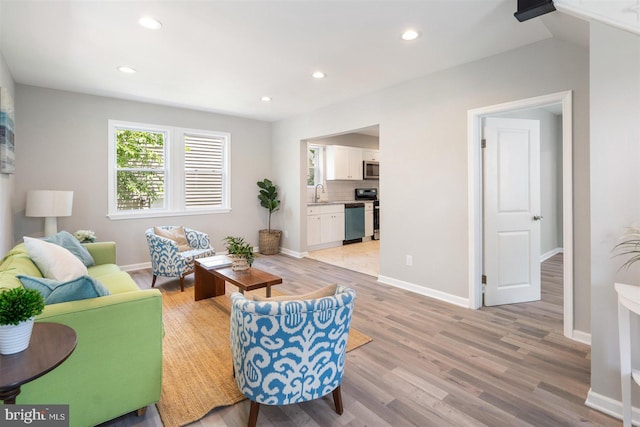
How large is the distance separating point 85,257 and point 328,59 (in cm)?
325

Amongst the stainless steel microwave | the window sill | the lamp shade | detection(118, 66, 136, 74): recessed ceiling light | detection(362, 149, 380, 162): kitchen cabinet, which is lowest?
the window sill

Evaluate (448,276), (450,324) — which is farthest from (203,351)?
(448,276)

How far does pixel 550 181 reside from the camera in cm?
591

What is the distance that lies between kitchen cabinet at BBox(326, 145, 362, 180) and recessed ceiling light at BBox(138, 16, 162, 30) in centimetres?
478

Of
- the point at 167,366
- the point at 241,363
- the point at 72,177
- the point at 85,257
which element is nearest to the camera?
the point at 241,363

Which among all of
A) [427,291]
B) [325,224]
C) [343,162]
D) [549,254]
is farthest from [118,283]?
[549,254]

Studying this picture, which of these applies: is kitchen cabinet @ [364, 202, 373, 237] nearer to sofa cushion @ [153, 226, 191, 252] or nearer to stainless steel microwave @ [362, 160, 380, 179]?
stainless steel microwave @ [362, 160, 380, 179]

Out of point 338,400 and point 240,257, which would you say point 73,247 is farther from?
point 338,400

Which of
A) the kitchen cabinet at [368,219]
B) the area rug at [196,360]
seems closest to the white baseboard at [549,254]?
the kitchen cabinet at [368,219]

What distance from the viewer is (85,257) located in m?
3.26

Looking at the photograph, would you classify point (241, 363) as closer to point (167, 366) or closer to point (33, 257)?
point (167, 366)

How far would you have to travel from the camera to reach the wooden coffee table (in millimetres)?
2836

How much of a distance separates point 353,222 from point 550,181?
3918 mm

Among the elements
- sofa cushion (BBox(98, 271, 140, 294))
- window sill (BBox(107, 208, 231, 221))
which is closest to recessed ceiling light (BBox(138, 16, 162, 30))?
sofa cushion (BBox(98, 271, 140, 294))
